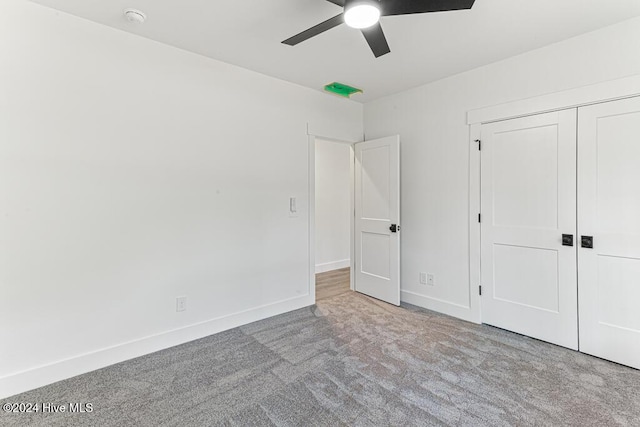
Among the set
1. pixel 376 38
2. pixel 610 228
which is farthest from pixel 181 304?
pixel 610 228

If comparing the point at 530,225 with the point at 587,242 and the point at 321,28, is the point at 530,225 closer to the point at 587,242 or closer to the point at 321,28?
the point at 587,242

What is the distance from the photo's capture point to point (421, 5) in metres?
1.66

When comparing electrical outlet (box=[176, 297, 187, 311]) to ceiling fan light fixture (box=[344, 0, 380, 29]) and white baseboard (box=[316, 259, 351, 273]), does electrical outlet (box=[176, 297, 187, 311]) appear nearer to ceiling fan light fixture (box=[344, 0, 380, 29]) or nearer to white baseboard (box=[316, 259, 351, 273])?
ceiling fan light fixture (box=[344, 0, 380, 29])

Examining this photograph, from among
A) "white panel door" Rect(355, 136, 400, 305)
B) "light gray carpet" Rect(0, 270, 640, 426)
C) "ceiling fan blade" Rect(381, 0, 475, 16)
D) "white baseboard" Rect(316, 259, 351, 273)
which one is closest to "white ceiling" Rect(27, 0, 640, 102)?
"ceiling fan blade" Rect(381, 0, 475, 16)

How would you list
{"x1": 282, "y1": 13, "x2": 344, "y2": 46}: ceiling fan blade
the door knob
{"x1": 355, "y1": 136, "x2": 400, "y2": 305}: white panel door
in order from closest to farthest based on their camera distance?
{"x1": 282, "y1": 13, "x2": 344, "y2": 46}: ceiling fan blade < the door knob < {"x1": 355, "y1": 136, "x2": 400, "y2": 305}: white panel door

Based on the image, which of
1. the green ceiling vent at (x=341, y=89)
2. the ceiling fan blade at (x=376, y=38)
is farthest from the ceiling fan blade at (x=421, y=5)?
the green ceiling vent at (x=341, y=89)

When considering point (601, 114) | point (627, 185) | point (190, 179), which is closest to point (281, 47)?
point (190, 179)

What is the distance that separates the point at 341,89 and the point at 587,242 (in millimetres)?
2914

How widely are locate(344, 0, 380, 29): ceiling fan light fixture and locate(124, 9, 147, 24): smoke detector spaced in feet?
5.17

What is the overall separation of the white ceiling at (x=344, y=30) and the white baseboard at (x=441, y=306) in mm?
2573

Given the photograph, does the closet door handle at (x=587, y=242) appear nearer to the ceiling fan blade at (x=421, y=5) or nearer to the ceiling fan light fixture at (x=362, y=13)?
the ceiling fan blade at (x=421, y=5)

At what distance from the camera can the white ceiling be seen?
84.6 inches

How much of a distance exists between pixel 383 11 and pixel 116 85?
7.01 ft

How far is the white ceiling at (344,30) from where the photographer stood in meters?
2.15
